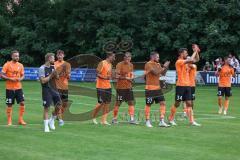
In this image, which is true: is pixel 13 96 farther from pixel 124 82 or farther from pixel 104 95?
pixel 124 82

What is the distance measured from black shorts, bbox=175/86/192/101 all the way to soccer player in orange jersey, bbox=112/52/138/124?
5.01 ft

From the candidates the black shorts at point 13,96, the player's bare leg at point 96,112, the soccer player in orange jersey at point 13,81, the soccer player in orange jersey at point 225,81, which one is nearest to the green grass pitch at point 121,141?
the player's bare leg at point 96,112

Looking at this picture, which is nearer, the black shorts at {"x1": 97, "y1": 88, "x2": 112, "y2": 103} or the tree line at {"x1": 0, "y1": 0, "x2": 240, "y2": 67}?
the black shorts at {"x1": 97, "y1": 88, "x2": 112, "y2": 103}

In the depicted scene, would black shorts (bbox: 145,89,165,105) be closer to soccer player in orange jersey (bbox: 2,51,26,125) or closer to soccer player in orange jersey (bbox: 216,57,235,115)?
soccer player in orange jersey (bbox: 2,51,26,125)

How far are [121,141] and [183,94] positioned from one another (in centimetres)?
431

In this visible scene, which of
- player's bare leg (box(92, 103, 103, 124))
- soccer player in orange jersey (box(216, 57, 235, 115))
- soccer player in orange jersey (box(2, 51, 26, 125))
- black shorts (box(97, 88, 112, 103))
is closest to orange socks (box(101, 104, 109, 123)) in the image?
player's bare leg (box(92, 103, 103, 124))

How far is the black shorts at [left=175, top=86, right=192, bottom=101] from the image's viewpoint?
1730 centimetres

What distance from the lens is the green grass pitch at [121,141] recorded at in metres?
11.6

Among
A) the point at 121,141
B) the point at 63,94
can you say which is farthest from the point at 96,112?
the point at 121,141

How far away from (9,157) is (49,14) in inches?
1845

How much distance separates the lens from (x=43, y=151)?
12.0 metres

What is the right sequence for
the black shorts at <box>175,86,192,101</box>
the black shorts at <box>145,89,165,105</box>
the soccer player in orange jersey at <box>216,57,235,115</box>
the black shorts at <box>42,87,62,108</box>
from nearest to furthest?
the black shorts at <box>42,87,62,108</box> → the black shorts at <box>145,89,165,105</box> → the black shorts at <box>175,86,192,101</box> → the soccer player in orange jersey at <box>216,57,235,115</box>

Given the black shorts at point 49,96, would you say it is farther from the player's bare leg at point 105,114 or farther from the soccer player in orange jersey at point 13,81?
the player's bare leg at point 105,114

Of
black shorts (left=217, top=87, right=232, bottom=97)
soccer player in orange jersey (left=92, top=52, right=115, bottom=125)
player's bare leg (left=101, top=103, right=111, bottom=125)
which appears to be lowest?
player's bare leg (left=101, top=103, right=111, bottom=125)
